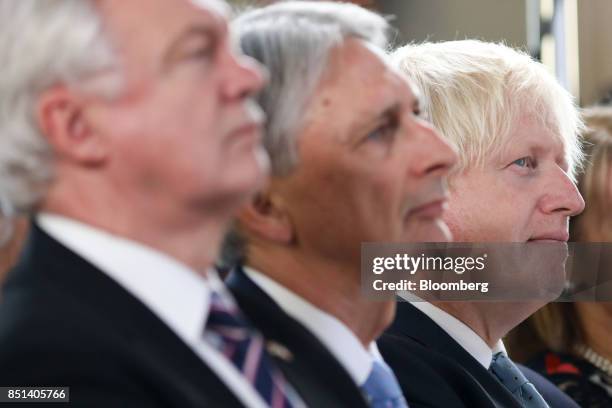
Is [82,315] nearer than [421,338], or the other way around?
[82,315]

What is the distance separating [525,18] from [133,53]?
4.85 metres

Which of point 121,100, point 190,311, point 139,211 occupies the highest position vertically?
point 121,100

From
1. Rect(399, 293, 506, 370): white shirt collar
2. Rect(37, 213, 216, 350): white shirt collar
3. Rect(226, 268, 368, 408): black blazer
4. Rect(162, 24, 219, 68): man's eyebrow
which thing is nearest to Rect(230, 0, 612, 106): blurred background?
Rect(399, 293, 506, 370): white shirt collar

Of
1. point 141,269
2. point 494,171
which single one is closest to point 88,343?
point 141,269

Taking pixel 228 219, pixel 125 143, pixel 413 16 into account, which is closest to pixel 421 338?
pixel 228 219

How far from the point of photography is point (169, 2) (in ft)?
4.41

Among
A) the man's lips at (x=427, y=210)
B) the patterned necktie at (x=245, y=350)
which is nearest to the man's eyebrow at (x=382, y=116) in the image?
the man's lips at (x=427, y=210)

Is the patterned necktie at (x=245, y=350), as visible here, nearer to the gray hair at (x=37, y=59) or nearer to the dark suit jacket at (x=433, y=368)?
the gray hair at (x=37, y=59)

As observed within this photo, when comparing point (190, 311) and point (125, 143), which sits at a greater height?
point (125, 143)

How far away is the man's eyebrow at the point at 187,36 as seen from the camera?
51.9 inches

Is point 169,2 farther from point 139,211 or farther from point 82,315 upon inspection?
point 82,315

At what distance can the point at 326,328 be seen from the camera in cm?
170

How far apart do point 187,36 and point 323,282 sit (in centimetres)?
53

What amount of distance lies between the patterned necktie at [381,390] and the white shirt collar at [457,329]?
594 mm
